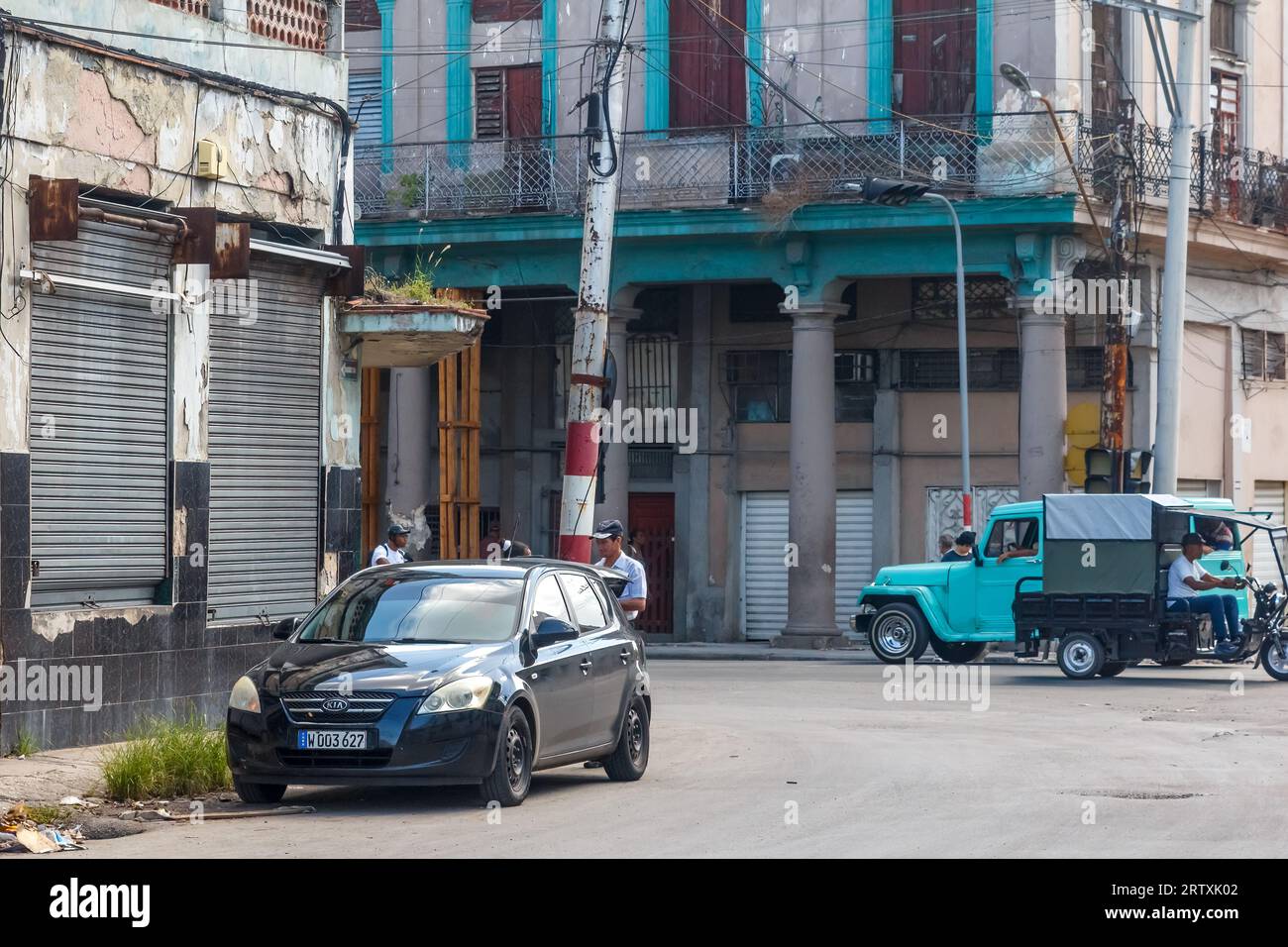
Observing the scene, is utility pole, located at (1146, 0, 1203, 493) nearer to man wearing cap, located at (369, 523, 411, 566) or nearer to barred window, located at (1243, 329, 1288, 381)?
barred window, located at (1243, 329, 1288, 381)

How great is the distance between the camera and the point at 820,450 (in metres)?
31.8

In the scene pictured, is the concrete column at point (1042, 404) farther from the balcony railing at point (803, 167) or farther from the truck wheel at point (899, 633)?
the truck wheel at point (899, 633)

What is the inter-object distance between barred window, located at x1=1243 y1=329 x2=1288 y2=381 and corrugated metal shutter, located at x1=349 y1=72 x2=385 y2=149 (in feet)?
51.4

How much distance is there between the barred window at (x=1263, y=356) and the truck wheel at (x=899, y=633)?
10.9m

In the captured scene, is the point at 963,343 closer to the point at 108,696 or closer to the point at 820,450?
the point at 820,450

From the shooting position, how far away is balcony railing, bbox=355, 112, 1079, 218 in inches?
1187

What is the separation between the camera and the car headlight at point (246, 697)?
12188 mm

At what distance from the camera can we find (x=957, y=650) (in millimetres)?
27203

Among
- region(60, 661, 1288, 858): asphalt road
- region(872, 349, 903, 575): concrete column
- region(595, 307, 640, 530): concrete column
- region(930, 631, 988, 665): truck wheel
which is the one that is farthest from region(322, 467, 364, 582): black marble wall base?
region(872, 349, 903, 575): concrete column

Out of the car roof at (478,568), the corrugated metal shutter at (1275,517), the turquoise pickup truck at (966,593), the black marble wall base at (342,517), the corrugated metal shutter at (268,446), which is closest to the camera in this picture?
the car roof at (478,568)

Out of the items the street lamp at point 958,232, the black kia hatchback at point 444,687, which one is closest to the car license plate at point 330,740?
the black kia hatchback at point 444,687

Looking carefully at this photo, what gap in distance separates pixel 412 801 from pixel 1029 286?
65.4 feet

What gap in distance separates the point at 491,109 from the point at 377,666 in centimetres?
2352

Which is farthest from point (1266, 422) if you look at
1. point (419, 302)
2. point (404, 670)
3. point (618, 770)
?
point (404, 670)
